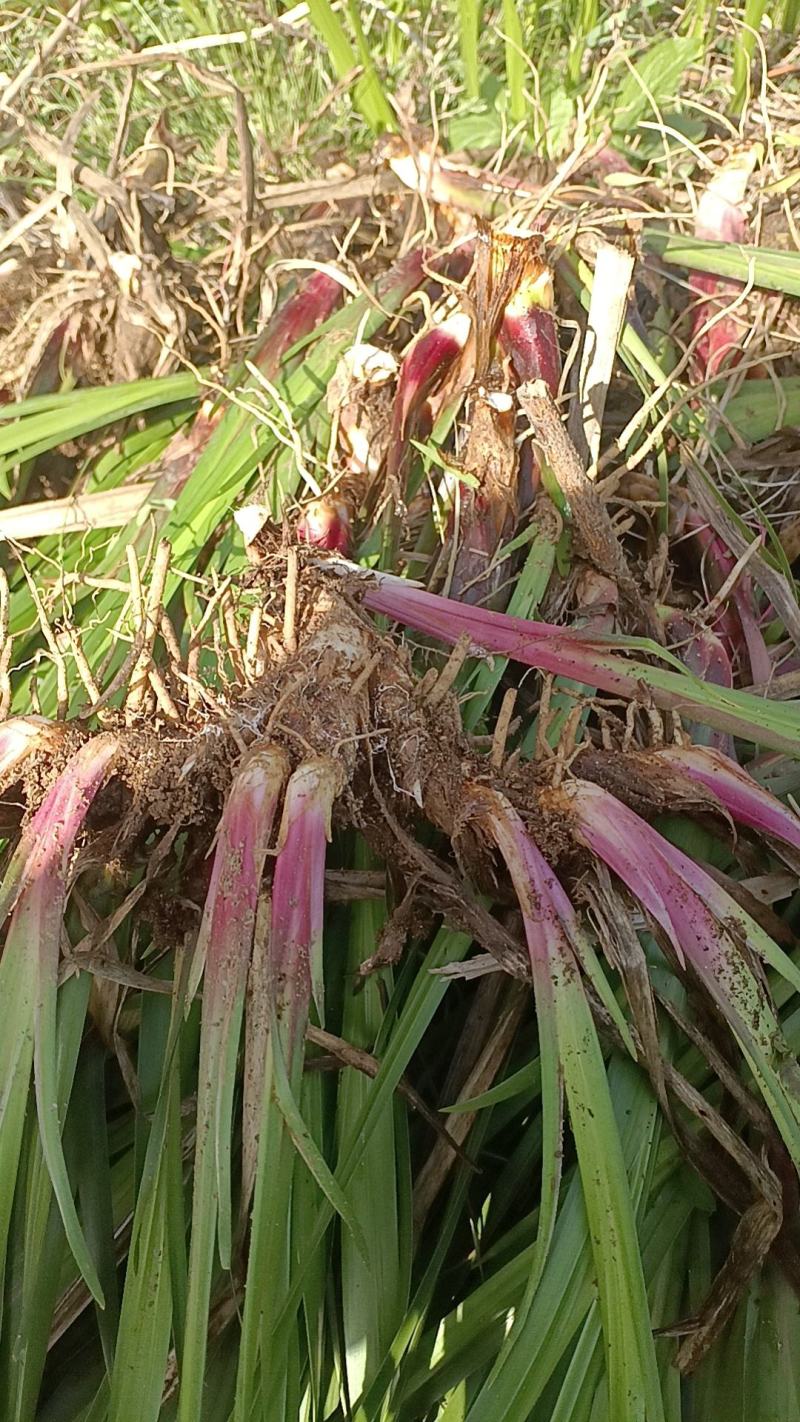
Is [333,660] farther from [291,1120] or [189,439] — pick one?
[189,439]

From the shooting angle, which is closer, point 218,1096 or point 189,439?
point 218,1096

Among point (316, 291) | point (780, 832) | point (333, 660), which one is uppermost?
point (316, 291)

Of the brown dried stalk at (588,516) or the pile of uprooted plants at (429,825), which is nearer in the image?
the pile of uprooted plants at (429,825)

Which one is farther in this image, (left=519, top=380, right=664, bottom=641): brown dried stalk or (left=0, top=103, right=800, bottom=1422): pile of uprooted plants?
(left=519, top=380, right=664, bottom=641): brown dried stalk

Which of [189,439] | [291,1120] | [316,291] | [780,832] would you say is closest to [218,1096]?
[291,1120]

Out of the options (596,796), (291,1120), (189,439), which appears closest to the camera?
(291,1120)

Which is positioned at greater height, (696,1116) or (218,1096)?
(218,1096)

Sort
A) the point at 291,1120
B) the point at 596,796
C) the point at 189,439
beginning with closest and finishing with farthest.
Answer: the point at 291,1120 → the point at 596,796 → the point at 189,439

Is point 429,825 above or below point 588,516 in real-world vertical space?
below
